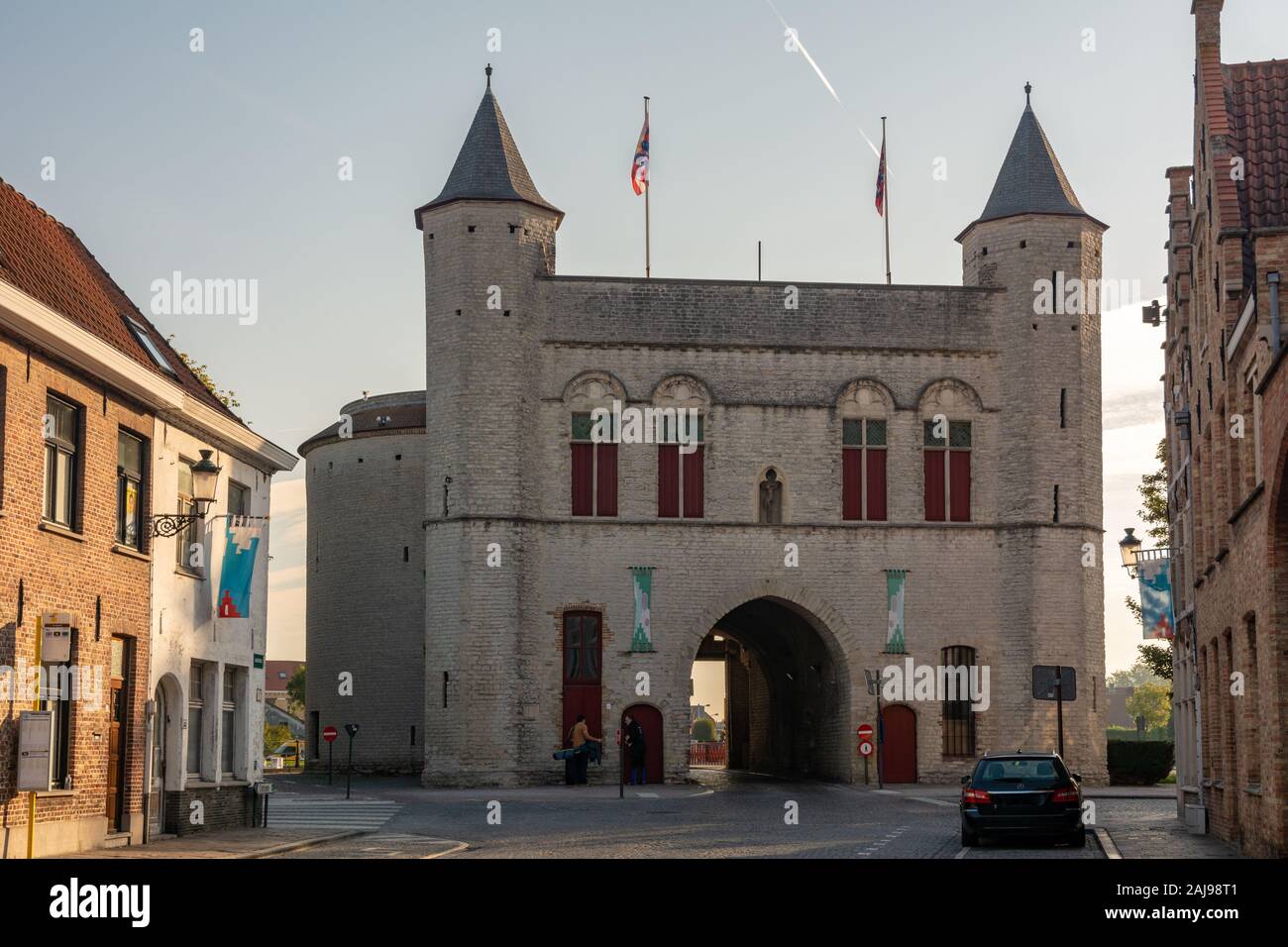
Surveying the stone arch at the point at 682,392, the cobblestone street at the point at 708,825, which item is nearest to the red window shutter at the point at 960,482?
the stone arch at the point at 682,392

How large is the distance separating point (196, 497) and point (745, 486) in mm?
23814

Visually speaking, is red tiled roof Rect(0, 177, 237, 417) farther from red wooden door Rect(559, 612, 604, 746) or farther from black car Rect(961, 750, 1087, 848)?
red wooden door Rect(559, 612, 604, 746)

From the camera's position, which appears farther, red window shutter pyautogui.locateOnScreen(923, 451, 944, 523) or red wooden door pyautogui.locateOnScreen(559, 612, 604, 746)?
red window shutter pyautogui.locateOnScreen(923, 451, 944, 523)

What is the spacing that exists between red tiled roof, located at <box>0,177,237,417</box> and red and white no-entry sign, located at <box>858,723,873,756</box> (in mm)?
21629

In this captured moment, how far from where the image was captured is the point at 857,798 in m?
40.0

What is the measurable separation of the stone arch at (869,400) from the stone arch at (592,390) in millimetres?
5942

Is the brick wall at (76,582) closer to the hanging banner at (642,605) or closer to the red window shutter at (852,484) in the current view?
the hanging banner at (642,605)

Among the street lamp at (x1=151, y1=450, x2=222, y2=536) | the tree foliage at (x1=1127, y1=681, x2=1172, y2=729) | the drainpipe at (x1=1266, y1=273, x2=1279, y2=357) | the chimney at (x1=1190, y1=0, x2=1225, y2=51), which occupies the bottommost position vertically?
the tree foliage at (x1=1127, y1=681, x2=1172, y2=729)

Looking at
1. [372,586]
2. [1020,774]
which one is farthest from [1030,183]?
[1020,774]

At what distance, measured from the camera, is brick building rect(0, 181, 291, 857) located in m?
21.4

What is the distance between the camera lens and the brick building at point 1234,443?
804 inches

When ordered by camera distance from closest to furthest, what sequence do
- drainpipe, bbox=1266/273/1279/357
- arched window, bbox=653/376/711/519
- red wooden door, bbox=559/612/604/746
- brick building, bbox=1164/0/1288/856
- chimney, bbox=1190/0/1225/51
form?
drainpipe, bbox=1266/273/1279/357
brick building, bbox=1164/0/1288/856
chimney, bbox=1190/0/1225/51
red wooden door, bbox=559/612/604/746
arched window, bbox=653/376/711/519

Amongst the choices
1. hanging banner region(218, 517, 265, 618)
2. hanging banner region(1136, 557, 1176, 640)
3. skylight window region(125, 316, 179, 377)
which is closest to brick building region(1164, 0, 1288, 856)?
hanging banner region(1136, 557, 1176, 640)
